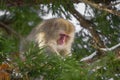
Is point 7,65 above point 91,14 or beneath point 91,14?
above

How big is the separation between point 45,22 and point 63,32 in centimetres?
31

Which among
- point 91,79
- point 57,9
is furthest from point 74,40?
point 91,79

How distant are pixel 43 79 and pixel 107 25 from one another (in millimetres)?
1989

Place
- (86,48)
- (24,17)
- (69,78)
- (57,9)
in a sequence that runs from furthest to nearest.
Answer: (24,17) < (86,48) < (57,9) < (69,78)

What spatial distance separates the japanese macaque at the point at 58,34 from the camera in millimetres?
7305

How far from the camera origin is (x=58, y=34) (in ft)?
24.4

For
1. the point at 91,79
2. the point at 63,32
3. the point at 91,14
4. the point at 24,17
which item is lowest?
the point at 24,17

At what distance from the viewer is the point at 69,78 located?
166 inches

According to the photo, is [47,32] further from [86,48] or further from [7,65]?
[7,65]

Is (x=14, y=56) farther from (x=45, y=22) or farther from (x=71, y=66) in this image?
(x=45, y=22)

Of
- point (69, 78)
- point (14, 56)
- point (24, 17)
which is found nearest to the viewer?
point (69, 78)

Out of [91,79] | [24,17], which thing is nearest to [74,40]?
[24,17]

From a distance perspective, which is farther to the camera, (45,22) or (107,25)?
(45,22)

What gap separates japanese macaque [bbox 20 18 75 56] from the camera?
24.0 feet
